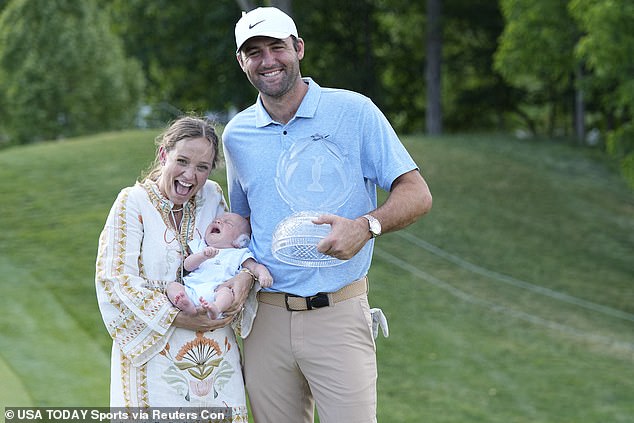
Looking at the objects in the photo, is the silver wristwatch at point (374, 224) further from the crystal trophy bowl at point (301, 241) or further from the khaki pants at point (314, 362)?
the khaki pants at point (314, 362)

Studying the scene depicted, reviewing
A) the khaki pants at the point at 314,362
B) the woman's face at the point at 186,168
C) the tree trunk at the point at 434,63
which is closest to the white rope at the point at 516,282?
the khaki pants at the point at 314,362

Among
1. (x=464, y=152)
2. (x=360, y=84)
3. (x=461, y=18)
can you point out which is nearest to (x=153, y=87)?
(x=360, y=84)

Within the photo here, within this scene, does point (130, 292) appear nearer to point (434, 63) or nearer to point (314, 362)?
point (314, 362)

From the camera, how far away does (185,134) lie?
3.40m

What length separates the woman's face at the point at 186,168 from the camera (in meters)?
3.37

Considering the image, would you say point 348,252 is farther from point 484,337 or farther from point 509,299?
point 509,299

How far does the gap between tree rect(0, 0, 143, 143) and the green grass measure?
4892 millimetres

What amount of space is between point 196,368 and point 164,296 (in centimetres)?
27

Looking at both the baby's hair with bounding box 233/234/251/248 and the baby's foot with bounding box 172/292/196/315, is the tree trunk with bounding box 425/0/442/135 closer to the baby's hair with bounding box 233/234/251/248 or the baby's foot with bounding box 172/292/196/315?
the baby's hair with bounding box 233/234/251/248

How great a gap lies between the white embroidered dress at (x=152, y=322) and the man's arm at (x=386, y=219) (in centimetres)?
56

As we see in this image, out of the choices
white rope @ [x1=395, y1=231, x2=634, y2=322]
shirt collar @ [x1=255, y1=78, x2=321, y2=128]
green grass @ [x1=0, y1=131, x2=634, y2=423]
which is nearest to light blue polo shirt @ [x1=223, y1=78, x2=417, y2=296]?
shirt collar @ [x1=255, y1=78, x2=321, y2=128]

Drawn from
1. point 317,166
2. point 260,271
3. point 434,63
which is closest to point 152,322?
point 260,271

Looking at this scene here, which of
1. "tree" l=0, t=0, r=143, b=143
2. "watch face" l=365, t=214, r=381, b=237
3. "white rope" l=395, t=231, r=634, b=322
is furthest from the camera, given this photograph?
"tree" l=0, t=0, r=143, b=143

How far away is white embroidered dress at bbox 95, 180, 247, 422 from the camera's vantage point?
3.31 m
